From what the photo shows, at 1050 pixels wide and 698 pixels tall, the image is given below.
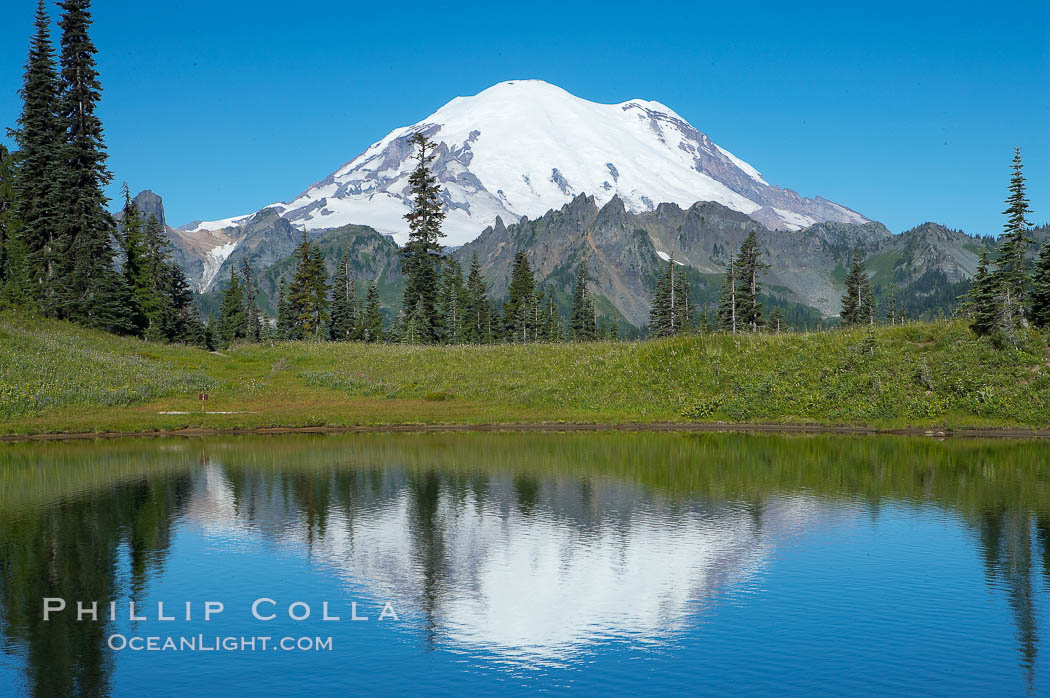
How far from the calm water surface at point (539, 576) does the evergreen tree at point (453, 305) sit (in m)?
124

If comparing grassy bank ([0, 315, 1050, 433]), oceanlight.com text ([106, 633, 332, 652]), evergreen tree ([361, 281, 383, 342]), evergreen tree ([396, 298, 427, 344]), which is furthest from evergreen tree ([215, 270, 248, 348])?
oceanlight.com text ([106, 633, 332, 652])

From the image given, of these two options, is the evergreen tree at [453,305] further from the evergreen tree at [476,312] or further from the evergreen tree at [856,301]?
the evergreen tree at [856,301]

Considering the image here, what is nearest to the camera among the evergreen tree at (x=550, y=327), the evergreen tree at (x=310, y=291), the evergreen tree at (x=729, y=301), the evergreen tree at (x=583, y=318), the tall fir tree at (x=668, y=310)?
the evergreen tree at (x=310, y=291)

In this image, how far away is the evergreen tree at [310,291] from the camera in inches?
4771

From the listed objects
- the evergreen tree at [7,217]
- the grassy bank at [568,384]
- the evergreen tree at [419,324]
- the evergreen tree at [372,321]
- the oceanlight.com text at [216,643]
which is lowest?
the oceanlight.com text at [216,643]

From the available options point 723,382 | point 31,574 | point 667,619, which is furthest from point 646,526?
point 723,382

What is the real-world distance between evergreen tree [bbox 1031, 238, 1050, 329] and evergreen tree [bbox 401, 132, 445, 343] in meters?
63.0

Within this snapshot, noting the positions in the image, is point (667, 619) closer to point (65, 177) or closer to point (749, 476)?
point (749, 476)

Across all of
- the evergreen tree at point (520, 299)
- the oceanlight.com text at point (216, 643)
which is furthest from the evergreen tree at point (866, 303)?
the oceanlight.com text at point (216, 643)

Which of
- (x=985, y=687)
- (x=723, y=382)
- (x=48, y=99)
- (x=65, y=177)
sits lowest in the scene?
(x=985, y=687)

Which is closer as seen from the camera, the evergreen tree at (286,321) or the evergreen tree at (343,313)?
the evergreen tree at (343,313)

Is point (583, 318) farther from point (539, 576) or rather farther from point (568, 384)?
point (539, 576)

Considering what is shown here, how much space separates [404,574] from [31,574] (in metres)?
8.80

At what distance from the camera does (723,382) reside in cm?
5603
